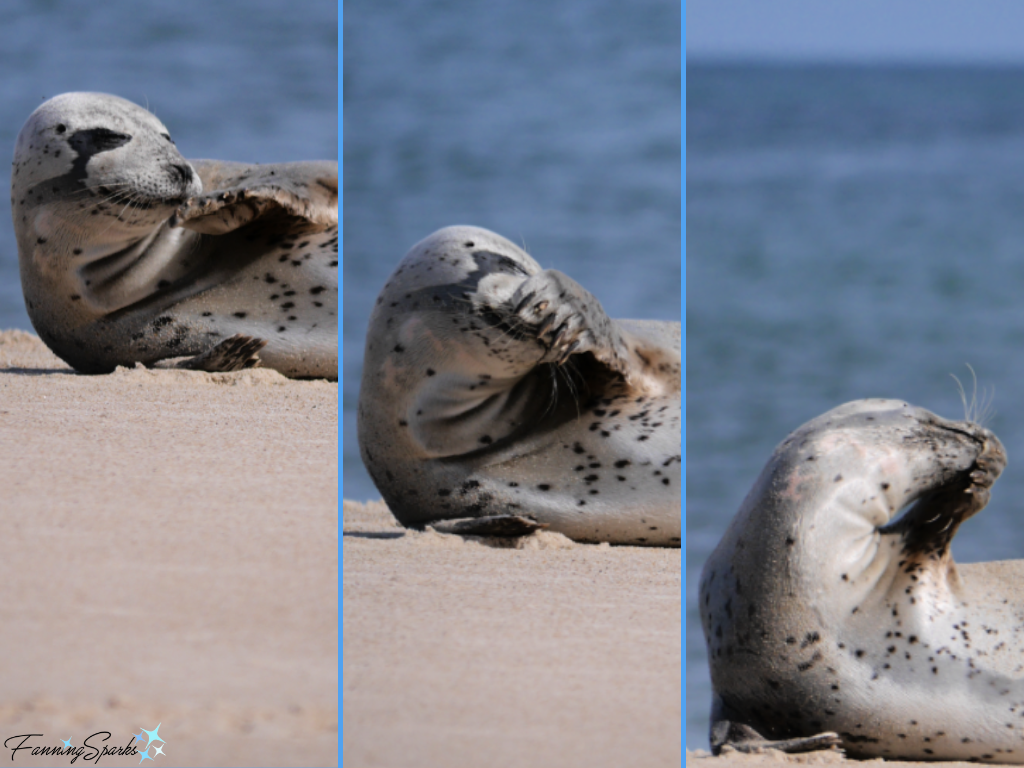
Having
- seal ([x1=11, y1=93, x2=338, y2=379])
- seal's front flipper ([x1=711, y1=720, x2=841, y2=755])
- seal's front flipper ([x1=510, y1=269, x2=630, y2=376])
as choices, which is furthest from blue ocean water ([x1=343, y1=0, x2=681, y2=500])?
seal ([x1=11, y1=93, x2=338, y2=379])

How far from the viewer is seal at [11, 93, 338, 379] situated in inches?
232

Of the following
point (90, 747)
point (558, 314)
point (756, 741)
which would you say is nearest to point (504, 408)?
point (558, 314)

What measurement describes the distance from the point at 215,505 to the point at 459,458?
3.97ft

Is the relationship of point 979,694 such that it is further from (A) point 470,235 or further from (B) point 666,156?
(A) point 470,235

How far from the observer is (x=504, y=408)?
15.6 feet

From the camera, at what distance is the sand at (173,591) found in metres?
2.84

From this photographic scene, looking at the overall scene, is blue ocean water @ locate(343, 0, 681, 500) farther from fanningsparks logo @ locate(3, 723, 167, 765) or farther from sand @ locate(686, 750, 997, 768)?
fanningsparks logo @ locate(3, 723, 167, 765)

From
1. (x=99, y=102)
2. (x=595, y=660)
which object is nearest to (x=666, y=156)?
(x=595, y=660)

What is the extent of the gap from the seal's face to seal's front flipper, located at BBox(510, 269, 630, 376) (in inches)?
83.3

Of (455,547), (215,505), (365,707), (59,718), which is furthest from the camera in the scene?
(455,547)

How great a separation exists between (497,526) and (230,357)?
1.98 m

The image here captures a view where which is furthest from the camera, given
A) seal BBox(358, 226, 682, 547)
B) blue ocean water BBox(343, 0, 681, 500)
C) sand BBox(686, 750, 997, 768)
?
seal BBox(358, 226, 682, 547)

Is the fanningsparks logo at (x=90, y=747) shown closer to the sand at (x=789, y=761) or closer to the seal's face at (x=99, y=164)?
the sand at (x=789, y=761)

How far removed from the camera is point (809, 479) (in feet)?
11.8
